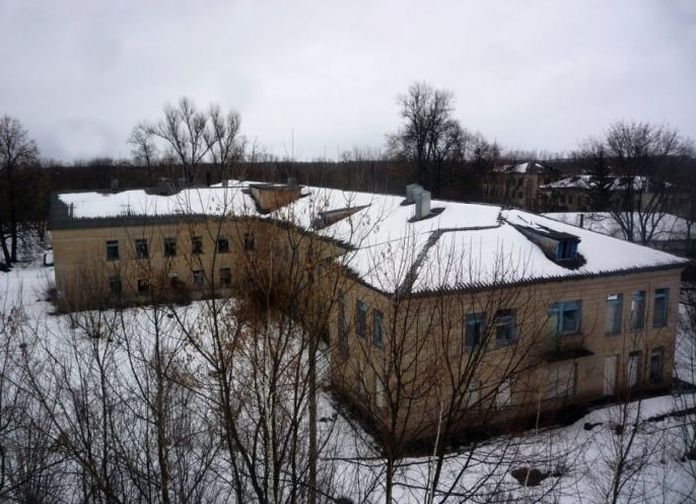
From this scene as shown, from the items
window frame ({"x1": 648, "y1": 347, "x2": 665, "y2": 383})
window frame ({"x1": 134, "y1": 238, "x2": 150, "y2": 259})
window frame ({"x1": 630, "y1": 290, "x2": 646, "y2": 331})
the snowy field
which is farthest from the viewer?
window frame ({"x1": 648, "y1": 347, "x2": 665, "y2": 383})

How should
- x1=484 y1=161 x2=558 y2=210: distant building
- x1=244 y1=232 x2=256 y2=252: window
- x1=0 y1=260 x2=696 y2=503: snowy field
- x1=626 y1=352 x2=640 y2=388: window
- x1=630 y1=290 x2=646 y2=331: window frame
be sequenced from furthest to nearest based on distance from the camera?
1. x1=484 y1=161 x2=558 y2=210: distant building
2. x1=630 y1=290 x2=646 y2=331: window frame
3. x1=626 y1=352 x2=640 y2=388: window
4. x1=0 y1=260 x2=696 y2=503: snowy field
5. x1=244 y1=232 x2=256 y2=252: window

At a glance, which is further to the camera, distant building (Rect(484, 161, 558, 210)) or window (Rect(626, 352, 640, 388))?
distant building (Rect(484, 161, 558, 210))

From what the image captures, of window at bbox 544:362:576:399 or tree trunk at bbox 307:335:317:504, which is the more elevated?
tree trunk at bbox 307:335:317:504

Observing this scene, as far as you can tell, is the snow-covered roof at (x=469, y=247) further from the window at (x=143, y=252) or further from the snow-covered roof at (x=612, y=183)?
the snow-covered roof at (x=612, y=183)

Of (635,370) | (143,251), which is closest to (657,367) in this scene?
(635,370)

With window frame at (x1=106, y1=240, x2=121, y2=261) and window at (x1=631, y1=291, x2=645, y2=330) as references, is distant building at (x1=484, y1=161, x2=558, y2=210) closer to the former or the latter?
window at (x1=631, y1=291, x2=645, y2=330)

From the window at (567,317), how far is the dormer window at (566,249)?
58.3 inches

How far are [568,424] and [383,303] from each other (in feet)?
24.7

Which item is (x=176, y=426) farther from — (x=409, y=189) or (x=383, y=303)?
(x=409, y=189)

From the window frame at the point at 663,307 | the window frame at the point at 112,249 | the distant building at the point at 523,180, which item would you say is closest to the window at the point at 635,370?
the window frame at the point at 663,307

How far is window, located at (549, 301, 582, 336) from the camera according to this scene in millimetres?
16156

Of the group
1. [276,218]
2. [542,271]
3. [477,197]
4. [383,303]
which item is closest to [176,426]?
[276,218]

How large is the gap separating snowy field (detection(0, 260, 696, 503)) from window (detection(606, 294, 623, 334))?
2.63 metres

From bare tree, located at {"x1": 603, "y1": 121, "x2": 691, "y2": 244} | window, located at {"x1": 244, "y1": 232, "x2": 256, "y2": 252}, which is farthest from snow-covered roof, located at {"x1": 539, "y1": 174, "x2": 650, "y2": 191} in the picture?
window, located at {"x1": 244, "y1": 232, "x2": 256, "y2": 252}
